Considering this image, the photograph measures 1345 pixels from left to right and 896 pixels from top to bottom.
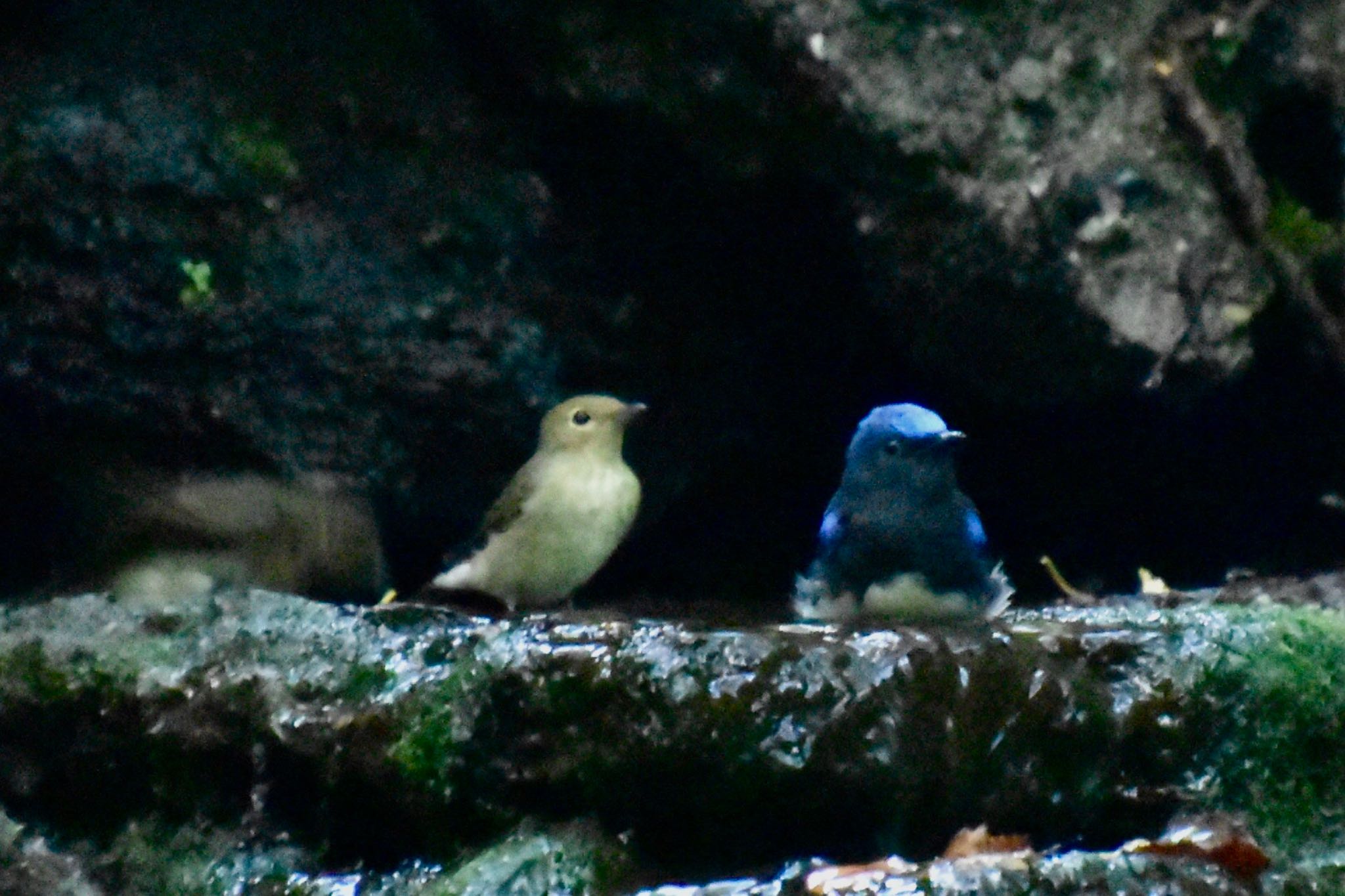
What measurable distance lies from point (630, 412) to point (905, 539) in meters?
1.69

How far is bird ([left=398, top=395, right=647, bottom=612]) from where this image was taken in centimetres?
575

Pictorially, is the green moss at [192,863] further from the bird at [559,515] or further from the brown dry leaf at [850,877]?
the bird at [559,515]

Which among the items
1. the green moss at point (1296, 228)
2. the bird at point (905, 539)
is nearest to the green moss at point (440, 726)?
the bird at point (905, 539)

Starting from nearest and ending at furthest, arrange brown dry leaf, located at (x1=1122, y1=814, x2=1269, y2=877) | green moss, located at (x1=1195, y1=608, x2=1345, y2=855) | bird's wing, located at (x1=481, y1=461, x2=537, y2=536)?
1. brown dry leaf, located at (x1=1122, y1=814, x2=1269, y2=877)
2. green moss, located at (x1=1195, y1=608, x2=1345, y2=855)
3. bird's wing, located at (x1=481, y1=461, x2=537, y2=536)

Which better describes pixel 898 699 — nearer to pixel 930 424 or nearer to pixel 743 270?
pixel 930 424

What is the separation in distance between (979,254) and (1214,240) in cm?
98

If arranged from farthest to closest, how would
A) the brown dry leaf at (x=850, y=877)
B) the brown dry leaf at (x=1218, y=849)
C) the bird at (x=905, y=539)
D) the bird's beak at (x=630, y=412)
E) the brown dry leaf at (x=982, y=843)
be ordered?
the bird's beak at (x=630, y=412), the bird at (x=905, y=539), the brown dry leaf at (x=982, y=843), the brown dry leaf at (x=1218, y=849), the brown dry leaf at (x=850, y=877)

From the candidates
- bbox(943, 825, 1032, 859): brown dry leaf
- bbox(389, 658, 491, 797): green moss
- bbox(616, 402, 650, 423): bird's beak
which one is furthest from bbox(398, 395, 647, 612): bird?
bbox(943, 825, 1032, 859): brown dry leaf

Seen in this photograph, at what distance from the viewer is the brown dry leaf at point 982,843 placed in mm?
3617

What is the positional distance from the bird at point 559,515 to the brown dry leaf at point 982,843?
2372 mm

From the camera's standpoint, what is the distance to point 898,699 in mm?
3682

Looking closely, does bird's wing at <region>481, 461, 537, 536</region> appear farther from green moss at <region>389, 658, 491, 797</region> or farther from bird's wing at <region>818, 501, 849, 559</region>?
green moss at <region>389, 658, 491, 797</region>

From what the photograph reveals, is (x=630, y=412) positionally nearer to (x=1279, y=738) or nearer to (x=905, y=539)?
(x=905, y=539)

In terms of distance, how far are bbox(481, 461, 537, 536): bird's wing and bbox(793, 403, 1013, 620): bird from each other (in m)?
1.34
